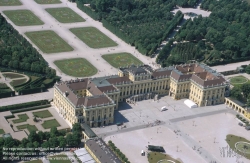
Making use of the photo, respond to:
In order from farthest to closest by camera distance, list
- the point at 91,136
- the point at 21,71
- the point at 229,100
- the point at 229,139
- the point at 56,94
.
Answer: the point at 21,71 → the point at 229,100 → the point at 56,94 → the point at 229,139 → the point at 91,136

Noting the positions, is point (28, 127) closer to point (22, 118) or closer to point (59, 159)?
point (22, 118)

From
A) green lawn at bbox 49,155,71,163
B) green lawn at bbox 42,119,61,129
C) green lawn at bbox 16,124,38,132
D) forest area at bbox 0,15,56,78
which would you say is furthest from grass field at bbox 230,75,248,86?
green lawn at bbox 16,124,38,132

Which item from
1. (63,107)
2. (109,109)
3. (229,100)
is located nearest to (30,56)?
(63,107)

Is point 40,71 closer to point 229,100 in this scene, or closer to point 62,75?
point 62,75

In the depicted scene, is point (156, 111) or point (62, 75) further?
point (62, 75)

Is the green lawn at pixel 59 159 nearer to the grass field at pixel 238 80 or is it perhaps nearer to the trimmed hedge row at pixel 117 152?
the trimmed hedge row at pixel 117 152

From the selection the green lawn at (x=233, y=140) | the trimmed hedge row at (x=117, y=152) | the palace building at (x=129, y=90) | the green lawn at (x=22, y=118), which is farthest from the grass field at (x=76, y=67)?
the green lawn at (x=233, y=140)
